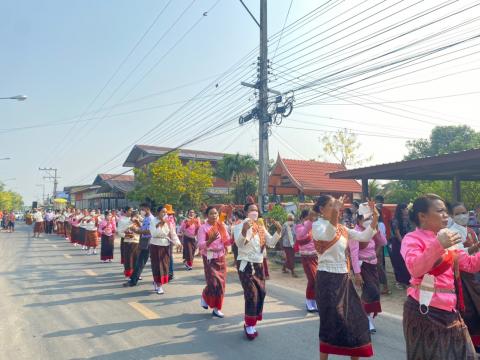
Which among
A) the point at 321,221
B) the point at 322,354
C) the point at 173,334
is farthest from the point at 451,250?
the point at 173,334

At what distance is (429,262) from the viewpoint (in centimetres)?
269

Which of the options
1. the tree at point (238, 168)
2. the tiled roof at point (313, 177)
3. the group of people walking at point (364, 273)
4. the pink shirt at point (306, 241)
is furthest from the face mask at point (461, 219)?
the tree at point (238, 168)

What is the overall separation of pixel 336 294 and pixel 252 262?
188 cm

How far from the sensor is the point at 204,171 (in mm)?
24219

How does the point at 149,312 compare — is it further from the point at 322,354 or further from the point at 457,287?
the point at 457,287

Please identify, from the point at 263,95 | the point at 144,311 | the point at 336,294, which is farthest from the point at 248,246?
the point at 263,95

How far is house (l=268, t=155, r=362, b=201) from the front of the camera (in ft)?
68.9

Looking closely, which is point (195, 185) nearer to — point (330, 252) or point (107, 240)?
Answer: point (107, 240)

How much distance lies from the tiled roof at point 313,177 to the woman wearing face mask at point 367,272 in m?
14.7

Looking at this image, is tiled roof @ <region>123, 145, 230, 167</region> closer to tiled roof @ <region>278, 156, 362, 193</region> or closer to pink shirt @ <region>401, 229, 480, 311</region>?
tiled roof @ <region>278, 156, 362, 193</region>

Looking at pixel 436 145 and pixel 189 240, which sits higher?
pixel 436 145

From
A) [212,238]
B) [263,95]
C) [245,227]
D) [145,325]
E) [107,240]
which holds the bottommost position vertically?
[145,325]

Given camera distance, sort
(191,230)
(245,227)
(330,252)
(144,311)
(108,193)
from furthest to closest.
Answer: (108,193) < (191,230) < (144,311) < (245,227) < (330,252)

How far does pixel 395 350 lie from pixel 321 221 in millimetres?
2108
